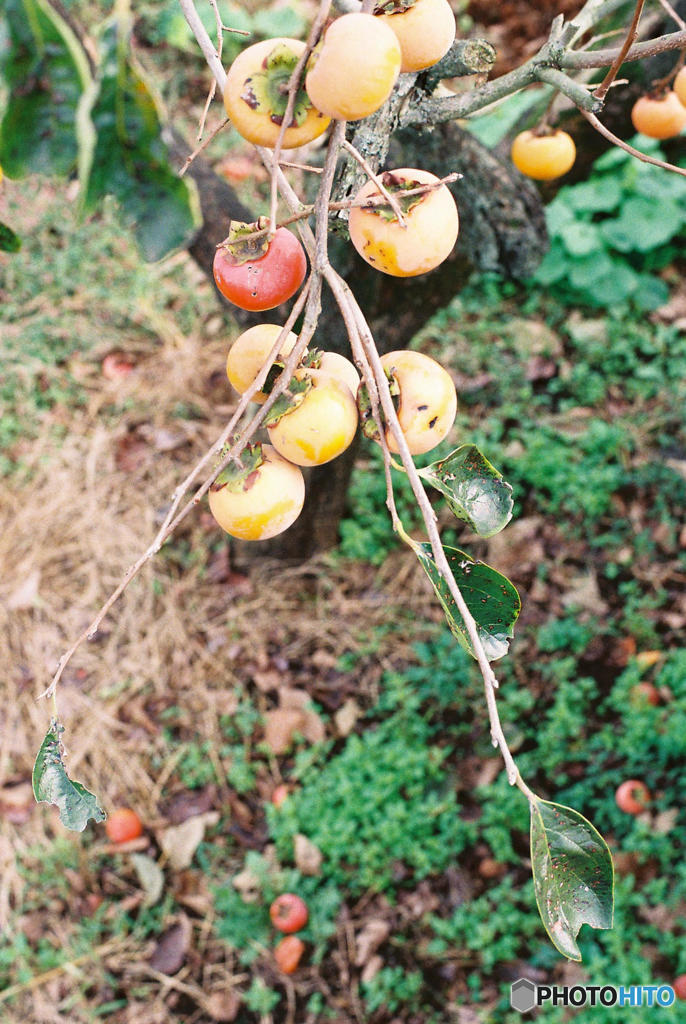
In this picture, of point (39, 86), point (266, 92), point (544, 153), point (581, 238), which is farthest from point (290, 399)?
point (581, 238)

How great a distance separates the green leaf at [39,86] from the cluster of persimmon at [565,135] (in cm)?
79

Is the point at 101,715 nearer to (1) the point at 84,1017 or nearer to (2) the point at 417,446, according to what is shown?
(1) the point at 84,1017

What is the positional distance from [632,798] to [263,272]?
169 cm

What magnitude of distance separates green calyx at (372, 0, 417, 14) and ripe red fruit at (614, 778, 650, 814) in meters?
1.78

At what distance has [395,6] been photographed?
0.65 meters

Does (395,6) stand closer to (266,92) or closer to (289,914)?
(266,92)

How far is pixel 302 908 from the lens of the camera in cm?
185

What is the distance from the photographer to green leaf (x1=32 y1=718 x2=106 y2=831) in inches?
27.5

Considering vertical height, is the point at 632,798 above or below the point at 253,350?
below

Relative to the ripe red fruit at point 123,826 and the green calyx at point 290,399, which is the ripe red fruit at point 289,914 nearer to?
the ripe red fruit at point 123,826

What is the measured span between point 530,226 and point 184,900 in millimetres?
1801

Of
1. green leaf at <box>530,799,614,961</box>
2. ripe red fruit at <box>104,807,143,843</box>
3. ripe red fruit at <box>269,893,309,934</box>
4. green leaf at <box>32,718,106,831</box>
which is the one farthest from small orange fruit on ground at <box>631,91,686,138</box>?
ripe red fruit at <box>104,807,143,843</box>

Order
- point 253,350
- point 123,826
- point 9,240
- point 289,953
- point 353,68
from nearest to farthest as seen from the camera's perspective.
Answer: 1. point 353,68
2. point 253,350
3. point 9,240
4. point 289,953
5. point 123,826

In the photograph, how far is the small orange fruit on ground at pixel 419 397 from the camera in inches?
27.1
